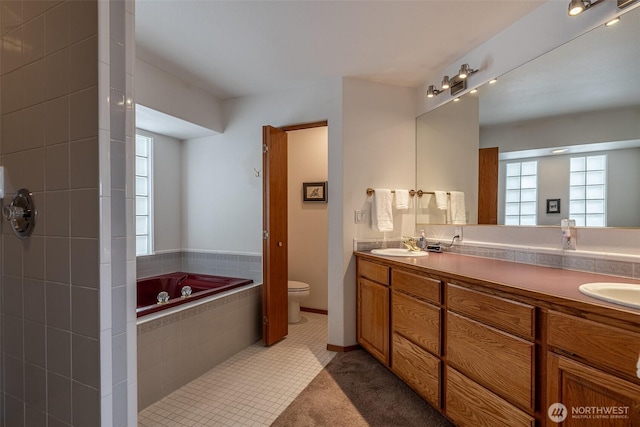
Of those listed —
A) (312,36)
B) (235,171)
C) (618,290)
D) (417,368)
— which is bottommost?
(417,368)

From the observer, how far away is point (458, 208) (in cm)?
249

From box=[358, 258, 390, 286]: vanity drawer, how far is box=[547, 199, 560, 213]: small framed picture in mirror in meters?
1.04

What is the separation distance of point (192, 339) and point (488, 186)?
2388 millimetres

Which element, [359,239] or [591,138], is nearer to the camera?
[591,138]

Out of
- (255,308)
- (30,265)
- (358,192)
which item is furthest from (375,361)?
(30,265)

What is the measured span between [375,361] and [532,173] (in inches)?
68.7

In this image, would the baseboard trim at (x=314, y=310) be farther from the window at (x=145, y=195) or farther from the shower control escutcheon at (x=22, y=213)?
the shower control escutcheon at (x=22, y=213)

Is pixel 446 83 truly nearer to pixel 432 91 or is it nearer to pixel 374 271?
pixel 432 91

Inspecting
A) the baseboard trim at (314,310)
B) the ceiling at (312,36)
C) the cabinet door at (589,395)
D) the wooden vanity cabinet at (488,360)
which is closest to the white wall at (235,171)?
the ceiling at (312,36)

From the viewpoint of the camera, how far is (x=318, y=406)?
1840 millimetres

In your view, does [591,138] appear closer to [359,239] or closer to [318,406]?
[359,239]

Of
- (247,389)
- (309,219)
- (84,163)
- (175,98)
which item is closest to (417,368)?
(247,389)

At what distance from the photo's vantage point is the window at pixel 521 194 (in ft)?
6.19

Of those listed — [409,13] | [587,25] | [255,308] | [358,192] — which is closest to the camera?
[587,25]
